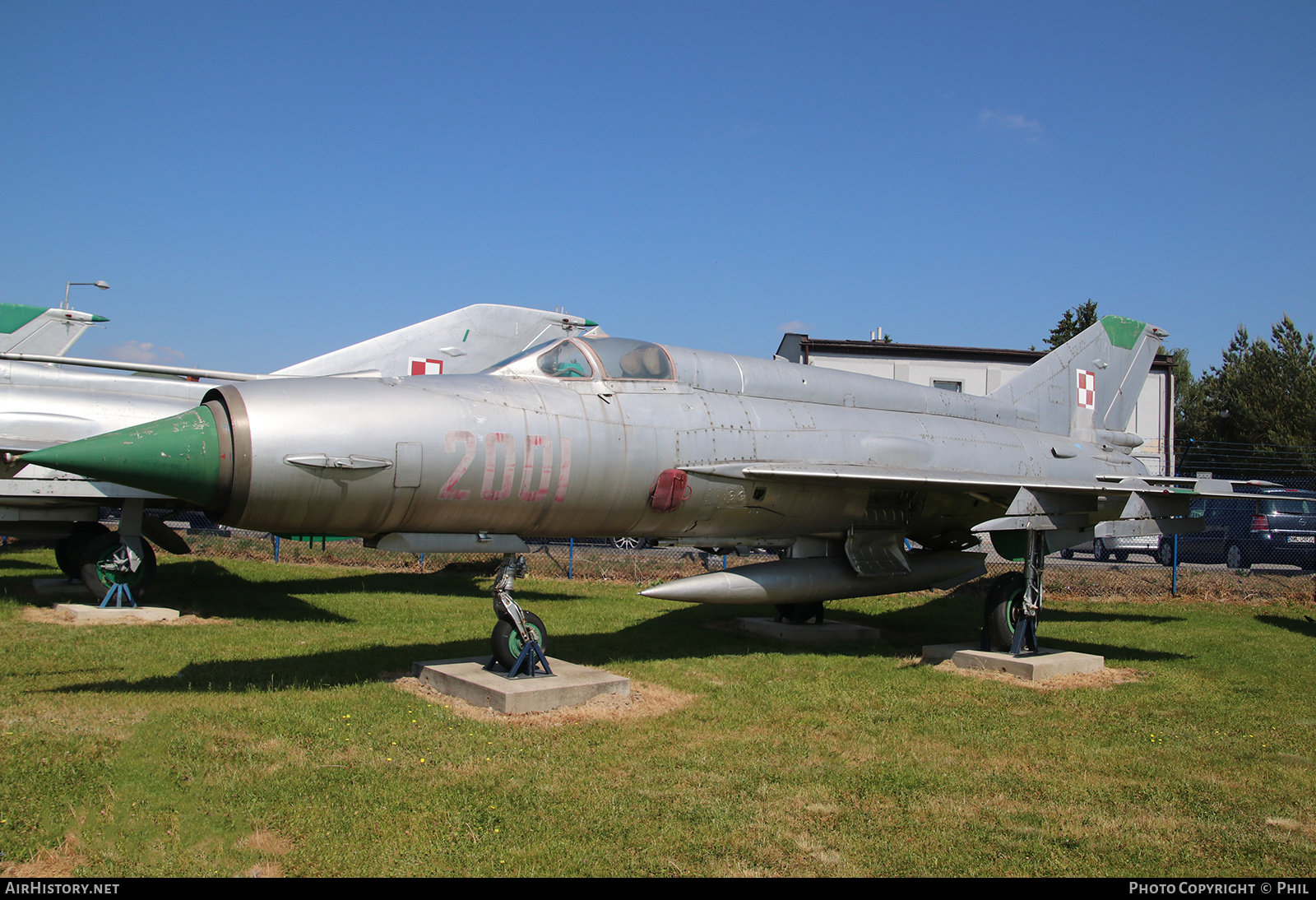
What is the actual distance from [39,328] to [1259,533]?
23588mm

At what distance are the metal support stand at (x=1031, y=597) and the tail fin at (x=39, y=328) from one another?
15.2 meters

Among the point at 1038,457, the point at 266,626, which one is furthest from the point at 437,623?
the point at 1038,457

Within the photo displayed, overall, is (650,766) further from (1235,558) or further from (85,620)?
(1235,558)

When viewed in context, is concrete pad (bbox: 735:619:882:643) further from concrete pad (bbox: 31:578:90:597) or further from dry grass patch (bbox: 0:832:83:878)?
concrete pad (bbox: 31:578:90:597)

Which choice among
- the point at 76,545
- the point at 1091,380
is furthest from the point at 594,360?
the point at 76,545

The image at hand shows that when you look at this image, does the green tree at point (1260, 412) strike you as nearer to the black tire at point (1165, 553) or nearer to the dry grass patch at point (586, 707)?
the black tire at point (1165, 553)

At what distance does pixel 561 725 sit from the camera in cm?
667

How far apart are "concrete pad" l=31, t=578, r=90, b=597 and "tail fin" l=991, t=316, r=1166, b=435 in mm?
13513

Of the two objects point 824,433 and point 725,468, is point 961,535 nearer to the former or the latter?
point 824,433

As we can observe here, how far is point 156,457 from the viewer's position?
5.67 m

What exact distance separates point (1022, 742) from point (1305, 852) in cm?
220

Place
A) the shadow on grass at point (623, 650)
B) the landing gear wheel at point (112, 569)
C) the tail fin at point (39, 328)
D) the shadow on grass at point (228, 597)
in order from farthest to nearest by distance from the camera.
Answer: the tail fin at point (39, 328), the shadow on grass at point (228, 597), the landing gear wheel at point (112, 569), the shadow on grass at point (623, 650)

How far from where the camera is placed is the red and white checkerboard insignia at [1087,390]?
41.8 ft

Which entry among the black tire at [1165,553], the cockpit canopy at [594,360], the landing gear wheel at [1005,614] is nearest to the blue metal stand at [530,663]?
the cockpit canopy at [594,360]
